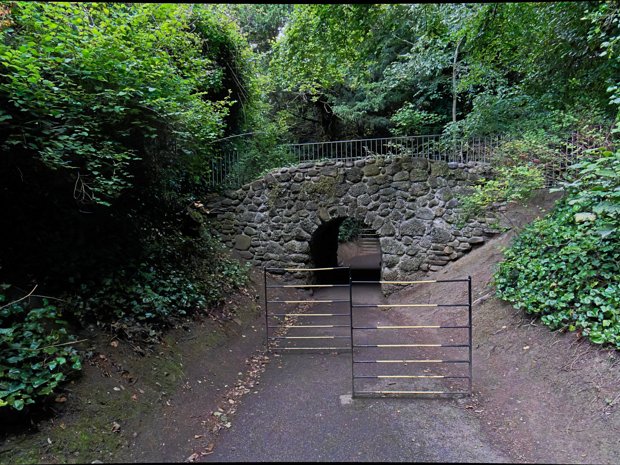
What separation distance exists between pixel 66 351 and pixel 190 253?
272 cm

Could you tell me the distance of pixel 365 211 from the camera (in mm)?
7121

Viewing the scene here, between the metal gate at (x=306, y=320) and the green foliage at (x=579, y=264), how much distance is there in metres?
2.13

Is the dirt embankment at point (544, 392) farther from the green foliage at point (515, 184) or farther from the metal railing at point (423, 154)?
the metal railing at point (423, 154)

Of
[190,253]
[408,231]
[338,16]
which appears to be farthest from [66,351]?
[408,231]

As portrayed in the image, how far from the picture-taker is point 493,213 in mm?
6227

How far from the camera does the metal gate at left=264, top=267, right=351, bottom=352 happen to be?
447 cm

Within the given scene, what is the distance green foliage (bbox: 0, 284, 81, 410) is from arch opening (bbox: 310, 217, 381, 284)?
18.0 feet

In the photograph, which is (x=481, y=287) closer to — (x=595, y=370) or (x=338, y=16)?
(x=595, y=370)

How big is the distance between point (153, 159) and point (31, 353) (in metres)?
2.14

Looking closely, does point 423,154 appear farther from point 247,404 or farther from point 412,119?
point 247,404

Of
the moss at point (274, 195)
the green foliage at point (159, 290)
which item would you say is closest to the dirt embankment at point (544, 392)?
the green foliage at point (159, 290)

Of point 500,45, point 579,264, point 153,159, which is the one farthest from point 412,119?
point 153,159

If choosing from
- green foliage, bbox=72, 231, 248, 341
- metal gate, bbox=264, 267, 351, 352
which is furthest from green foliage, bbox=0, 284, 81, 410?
metal gate, bbox=264, 267, 351, 352

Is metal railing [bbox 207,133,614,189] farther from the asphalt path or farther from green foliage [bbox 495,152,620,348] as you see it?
the asphalt path
